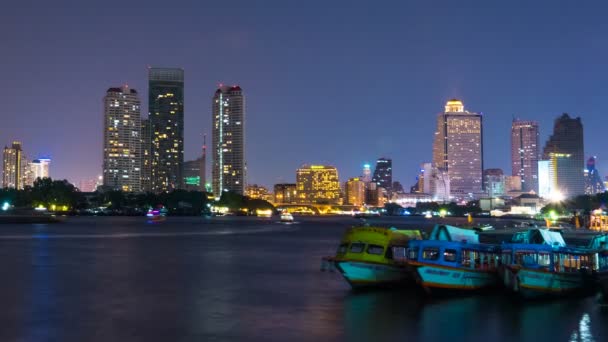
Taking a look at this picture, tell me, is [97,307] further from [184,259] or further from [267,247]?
[267,247]

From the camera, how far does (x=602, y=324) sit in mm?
33438

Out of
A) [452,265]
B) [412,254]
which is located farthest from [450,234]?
[452,265]

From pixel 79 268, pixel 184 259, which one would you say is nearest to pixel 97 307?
pixel 79 268

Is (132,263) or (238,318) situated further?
(132,263)

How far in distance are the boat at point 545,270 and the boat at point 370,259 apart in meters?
6.49

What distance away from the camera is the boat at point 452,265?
1539 inches

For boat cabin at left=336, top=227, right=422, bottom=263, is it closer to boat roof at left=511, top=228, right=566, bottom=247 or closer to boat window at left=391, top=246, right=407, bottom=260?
boat window at left=391, top=246, right=407, bottom=260

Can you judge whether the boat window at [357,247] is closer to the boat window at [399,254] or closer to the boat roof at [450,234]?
the boat roof at [450,234]

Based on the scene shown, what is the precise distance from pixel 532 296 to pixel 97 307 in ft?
81.3

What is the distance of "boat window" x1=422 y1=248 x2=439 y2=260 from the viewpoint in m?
40.1

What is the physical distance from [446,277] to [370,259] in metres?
4.93

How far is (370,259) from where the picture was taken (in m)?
42.0

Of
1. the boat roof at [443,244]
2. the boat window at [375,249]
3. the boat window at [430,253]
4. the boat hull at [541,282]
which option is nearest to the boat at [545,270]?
the boat hull at [541,282]

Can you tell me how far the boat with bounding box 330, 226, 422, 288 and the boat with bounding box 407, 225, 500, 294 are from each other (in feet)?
4.37
